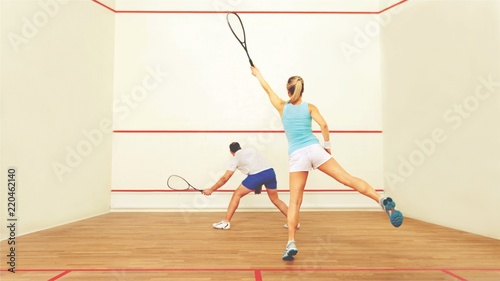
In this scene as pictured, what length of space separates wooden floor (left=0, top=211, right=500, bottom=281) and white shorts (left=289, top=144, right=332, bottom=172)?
1.78 feet

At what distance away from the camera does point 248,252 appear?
2004mm

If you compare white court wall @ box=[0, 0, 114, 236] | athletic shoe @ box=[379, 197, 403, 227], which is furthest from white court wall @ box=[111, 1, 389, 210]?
athletic shoe @ box=[379, 197, 403, 227]

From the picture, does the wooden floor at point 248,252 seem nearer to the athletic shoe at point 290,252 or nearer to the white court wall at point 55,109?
the athletic shoe at point 290,252

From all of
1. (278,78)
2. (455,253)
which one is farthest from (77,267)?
(278,78)

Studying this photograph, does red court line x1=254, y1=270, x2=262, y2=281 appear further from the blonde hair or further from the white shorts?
the blonde hair

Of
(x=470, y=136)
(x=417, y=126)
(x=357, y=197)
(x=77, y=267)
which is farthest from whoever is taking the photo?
(x=357, y=197)

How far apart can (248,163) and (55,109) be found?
1.84m

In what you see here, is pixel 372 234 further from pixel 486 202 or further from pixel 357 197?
pixel 357 197

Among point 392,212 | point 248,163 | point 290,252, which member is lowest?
point 290,252

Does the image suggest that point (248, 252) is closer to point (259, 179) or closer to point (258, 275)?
point (258, 275)

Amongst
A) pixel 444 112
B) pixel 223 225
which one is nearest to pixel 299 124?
pixel 223 225

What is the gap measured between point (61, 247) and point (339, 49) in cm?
342

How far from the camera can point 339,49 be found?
3.80 meters

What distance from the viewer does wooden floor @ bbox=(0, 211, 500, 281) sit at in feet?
5.29
